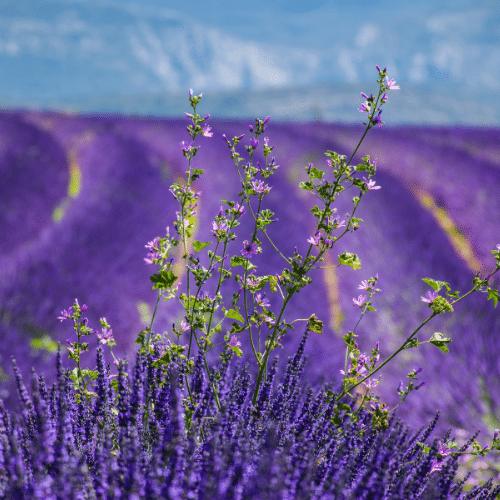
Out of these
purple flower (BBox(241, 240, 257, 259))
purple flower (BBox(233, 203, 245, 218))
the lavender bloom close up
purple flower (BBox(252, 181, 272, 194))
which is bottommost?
the lavender bloom close up

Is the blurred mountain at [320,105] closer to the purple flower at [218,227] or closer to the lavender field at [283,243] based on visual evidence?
the lavender field at [283,243]

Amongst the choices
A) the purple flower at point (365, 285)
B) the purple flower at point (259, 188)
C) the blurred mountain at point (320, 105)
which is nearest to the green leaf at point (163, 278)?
the purple flower at point (259, 188)

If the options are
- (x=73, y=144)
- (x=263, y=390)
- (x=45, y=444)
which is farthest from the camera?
(x=73, y=144)

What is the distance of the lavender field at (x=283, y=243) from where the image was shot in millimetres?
3010

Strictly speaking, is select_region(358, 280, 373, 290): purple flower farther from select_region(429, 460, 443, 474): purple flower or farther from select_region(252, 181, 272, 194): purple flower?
select_region(429, 460, 443, 474): purple flower

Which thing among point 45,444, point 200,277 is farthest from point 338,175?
point 45,444

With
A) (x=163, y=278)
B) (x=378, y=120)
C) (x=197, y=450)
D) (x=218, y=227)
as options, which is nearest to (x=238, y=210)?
(x=218, y=227)

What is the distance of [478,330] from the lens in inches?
130

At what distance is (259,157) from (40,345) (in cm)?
488

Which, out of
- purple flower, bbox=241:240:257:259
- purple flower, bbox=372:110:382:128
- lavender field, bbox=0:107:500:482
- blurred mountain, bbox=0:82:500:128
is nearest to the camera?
purple flower, bbox=372:110:382:128

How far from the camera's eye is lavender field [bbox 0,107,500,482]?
3.01 metres

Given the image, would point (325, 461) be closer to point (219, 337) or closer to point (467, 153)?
point (219, 337)

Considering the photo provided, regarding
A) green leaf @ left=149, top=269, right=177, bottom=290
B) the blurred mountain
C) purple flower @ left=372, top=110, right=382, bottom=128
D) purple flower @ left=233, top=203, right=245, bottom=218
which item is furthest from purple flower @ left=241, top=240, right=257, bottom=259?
the blurred mountain

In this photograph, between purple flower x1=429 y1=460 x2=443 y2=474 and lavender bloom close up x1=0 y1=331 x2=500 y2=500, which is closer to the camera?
lavender bloom close up x1=0 y1=331 x2=500 y2=500
